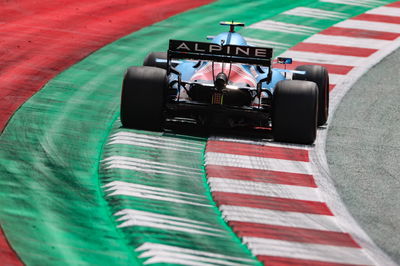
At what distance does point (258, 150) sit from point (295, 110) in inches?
37.4

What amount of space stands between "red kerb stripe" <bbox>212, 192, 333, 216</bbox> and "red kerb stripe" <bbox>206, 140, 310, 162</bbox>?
7.13ft

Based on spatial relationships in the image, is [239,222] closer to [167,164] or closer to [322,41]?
[167,164]

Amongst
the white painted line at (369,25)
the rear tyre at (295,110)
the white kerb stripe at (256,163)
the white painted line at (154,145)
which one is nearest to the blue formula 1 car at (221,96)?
the rear tyre at (295,110)

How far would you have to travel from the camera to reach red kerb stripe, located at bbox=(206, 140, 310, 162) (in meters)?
16.4

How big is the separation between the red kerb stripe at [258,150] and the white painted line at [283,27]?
34.1ft

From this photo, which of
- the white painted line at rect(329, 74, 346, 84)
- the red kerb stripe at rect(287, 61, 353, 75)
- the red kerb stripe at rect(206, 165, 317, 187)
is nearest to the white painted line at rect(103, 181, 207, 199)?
the red kerb stripe at rect(206, 165, 317, 187)

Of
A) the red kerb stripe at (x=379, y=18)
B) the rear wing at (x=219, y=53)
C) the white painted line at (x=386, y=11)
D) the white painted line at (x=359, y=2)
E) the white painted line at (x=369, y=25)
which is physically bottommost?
the white painted line at (x=369, y=25)

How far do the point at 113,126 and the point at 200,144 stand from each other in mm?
1847

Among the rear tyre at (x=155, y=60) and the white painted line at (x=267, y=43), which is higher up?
the rear tyre at (x=155, y=60)

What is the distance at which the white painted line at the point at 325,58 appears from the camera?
24.0m

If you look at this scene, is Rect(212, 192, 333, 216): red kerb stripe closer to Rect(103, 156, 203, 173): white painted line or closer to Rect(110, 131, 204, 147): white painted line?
Rect(103, 156, 203, 173): white painted line

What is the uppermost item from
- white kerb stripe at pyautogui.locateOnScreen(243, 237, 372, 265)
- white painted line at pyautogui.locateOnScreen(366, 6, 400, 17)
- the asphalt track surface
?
white painted line at pyautogui.locateOnScreen(366, 6, 400, 17)

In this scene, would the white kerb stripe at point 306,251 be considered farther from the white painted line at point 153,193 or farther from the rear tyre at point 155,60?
the rear tyre at point 155,60

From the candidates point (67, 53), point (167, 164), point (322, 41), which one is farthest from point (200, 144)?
point (322, 41)
